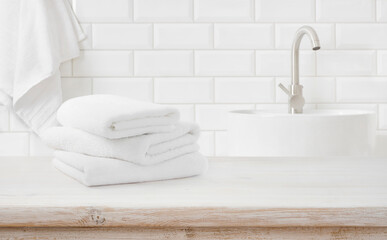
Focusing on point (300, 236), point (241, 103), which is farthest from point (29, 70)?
point (300, 236)

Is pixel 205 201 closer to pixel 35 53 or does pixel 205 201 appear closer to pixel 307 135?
pixel 307 135

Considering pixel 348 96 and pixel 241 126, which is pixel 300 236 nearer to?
pixel 241 126

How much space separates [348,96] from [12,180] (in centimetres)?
125

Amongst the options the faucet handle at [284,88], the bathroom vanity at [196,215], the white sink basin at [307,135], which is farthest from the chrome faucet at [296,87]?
the bathroom vanity at [196,215]

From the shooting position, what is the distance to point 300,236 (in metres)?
0.59

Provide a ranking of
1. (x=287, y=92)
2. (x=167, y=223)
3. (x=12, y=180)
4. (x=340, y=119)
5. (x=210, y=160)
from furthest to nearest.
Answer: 1. (x=287, y=92)
2. (x=340, y=119)
3. (x=210, y=160)
4. (x=12, y=180)
5. (x=167, y=223)

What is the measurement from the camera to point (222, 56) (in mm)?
1683

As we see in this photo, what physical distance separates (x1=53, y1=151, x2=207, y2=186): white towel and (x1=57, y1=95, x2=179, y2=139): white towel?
44 millimetres

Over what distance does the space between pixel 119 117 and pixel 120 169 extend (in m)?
0.08

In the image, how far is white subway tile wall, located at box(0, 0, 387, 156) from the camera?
168 cm

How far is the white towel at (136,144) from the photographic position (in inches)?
28.9

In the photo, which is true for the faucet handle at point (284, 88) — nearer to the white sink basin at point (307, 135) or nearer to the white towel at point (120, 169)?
the white sink basin at point (307, 135)

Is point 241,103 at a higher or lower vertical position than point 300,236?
higher

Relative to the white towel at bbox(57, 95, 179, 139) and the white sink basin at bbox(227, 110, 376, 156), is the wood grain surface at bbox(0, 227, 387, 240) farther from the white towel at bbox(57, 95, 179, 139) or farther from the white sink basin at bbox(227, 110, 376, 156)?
the white sink basin at bbox(227, 110, 376, 156)
